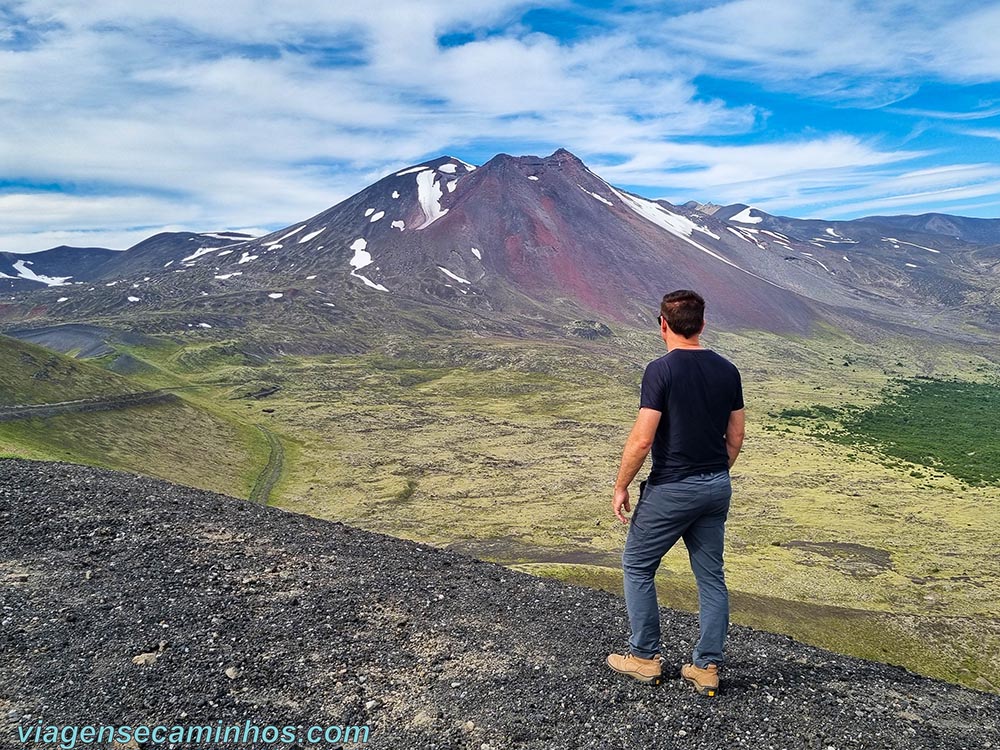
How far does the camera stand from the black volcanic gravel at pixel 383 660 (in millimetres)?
6762

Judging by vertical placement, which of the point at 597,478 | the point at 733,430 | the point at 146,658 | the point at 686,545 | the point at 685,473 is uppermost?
the point at 733,430

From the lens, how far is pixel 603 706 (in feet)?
23.1

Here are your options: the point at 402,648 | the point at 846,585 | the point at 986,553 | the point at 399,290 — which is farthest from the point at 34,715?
the point at 399,290

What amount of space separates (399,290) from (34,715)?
176507mm

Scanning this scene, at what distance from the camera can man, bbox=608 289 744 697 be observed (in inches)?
266

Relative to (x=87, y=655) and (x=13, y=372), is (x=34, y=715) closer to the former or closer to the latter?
(x=87, y=655)

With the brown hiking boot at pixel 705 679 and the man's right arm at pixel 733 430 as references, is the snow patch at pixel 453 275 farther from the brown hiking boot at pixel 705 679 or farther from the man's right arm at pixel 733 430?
the brown hiking boot at pixel 705 679

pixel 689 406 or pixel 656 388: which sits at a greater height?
pixel 656 388

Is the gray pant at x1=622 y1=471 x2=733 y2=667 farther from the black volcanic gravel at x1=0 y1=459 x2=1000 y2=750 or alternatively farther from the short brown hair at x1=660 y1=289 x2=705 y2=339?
the short brown hair at x1=660 y1=289 x2=705 y2=339

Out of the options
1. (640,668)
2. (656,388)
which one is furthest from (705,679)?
(656,388)

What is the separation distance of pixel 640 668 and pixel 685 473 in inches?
99.5

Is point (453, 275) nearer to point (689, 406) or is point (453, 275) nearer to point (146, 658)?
point (146, 658)

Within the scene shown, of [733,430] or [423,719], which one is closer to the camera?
[423,719]

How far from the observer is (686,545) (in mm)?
7023
